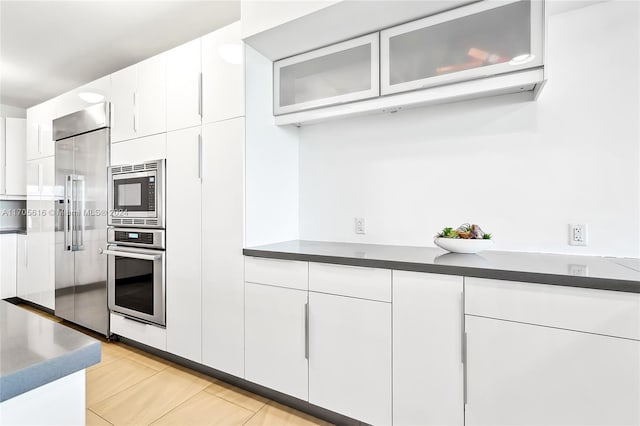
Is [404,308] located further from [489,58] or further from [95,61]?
[95,61]

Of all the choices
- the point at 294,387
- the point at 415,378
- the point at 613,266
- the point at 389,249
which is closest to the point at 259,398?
the point at 294,387

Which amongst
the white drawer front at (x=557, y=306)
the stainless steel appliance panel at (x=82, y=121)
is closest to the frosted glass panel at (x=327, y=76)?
the white drawer front at (x=557, y=306)

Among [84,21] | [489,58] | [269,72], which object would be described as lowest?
[489,58]

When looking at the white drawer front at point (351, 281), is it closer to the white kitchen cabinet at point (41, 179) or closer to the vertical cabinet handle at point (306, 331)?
the vertical cabinet handle at point (306, 331)

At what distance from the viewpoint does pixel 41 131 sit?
353cm

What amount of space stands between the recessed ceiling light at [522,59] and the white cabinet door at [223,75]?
1.47 meters

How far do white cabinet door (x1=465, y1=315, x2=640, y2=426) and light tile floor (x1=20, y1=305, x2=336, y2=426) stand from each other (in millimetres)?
899

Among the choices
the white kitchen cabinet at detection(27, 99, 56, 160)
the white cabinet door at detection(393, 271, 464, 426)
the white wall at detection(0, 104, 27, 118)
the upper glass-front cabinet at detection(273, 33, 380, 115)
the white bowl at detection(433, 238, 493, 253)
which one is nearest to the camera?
the white cabinet door at detection(393, 271, 464, 426)

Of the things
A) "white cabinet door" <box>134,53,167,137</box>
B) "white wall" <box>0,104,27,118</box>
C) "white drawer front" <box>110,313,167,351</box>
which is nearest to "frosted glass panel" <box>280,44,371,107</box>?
"white cabinet door" <box>134,53,167,137</box>

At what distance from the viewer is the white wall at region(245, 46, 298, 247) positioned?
2.12 metres

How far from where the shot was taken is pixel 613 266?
142 cm

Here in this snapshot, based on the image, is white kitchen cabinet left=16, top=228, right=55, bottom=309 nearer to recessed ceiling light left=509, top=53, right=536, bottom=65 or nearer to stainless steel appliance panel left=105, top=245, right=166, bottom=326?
stainless steel appliance panel left=105, top=245, right=166, bottom=326

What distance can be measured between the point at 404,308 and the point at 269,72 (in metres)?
1.73

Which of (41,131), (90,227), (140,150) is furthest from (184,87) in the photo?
(41,131)
